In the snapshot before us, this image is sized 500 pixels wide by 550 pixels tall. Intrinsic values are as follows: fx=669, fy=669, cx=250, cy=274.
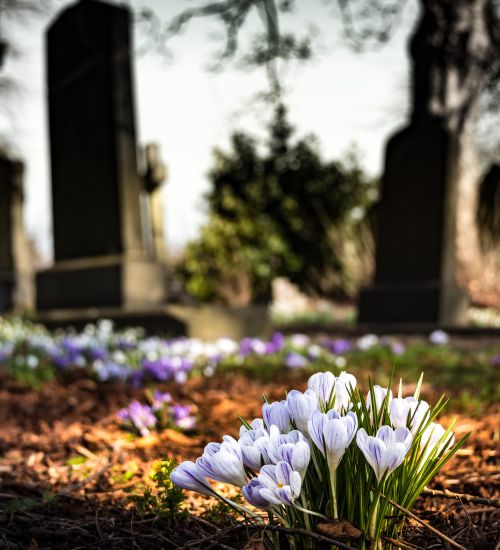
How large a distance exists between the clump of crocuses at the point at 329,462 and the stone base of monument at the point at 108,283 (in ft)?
21.5

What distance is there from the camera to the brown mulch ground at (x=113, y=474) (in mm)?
1685

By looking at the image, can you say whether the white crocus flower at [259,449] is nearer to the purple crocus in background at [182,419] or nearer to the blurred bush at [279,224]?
the purple crocus in background at [182,419]

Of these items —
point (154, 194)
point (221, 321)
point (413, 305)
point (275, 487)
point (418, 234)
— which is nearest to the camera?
point (275, 487)

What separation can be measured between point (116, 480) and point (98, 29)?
7.32 m

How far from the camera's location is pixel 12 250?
554 inches

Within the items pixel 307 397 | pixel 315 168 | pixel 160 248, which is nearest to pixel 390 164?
pixel 160 248

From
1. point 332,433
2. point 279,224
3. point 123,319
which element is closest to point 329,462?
point 332,433

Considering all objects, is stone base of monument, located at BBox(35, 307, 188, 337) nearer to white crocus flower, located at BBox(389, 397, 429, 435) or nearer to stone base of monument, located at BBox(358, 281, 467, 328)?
stone base of monument, located at BBox(358, 281, 467, 328)

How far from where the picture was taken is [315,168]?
670 inches

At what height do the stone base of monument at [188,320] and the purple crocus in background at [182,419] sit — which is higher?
the stone base of monument at [188,320]

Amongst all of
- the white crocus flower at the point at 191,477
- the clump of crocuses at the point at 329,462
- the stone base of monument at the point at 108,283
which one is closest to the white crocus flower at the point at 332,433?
the clump of crocuses at the point at 329,462

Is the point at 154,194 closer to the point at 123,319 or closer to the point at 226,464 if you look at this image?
the point at 123,319

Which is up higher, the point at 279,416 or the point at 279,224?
the point at 279,224

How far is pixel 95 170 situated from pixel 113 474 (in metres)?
6.43
